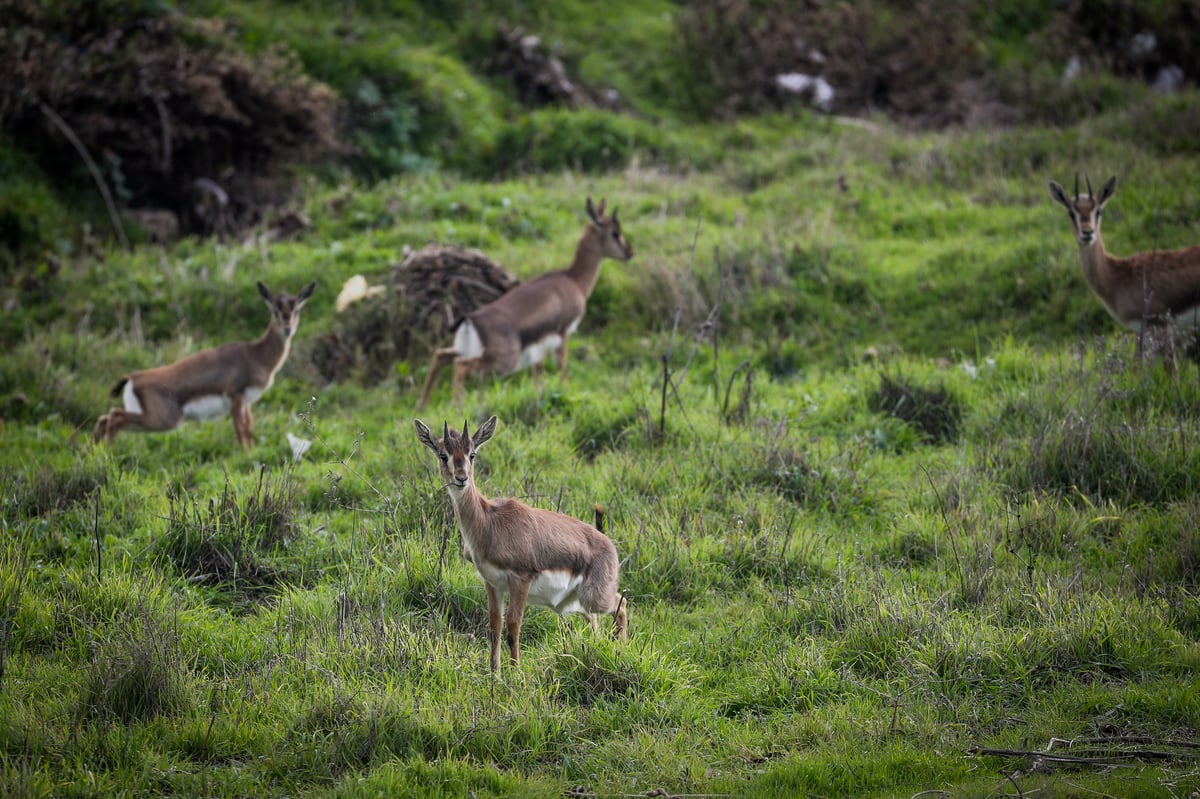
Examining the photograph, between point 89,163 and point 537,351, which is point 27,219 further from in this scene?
point 537,351

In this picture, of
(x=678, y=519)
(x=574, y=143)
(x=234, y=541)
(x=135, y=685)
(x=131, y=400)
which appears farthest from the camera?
(x=574, y=143)

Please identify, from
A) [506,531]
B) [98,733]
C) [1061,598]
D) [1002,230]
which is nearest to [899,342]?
[1002,230]

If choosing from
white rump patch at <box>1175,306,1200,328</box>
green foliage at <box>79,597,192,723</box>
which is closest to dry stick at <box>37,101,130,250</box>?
green foliage at <box>79,597,192,723</box>

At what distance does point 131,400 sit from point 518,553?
5.08 m

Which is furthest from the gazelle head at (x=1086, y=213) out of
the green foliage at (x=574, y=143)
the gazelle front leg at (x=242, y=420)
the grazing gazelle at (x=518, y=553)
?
the gazelle front leg at (x=242, y=420)

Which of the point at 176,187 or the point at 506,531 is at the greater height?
the point at 506,531

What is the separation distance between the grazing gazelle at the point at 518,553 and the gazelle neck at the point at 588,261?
5262mm

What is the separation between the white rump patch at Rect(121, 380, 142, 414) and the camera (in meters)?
9.51

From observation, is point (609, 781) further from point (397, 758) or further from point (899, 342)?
point (899, 342)

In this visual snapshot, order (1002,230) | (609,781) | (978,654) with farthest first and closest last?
(1002,230) < (978,654) < (609,781)

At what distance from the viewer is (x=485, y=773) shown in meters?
5.20

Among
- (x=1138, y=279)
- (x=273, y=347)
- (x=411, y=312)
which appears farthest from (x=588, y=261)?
(x=1138, y=279)

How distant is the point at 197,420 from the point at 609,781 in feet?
19.3

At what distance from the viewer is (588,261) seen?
11453 mm
